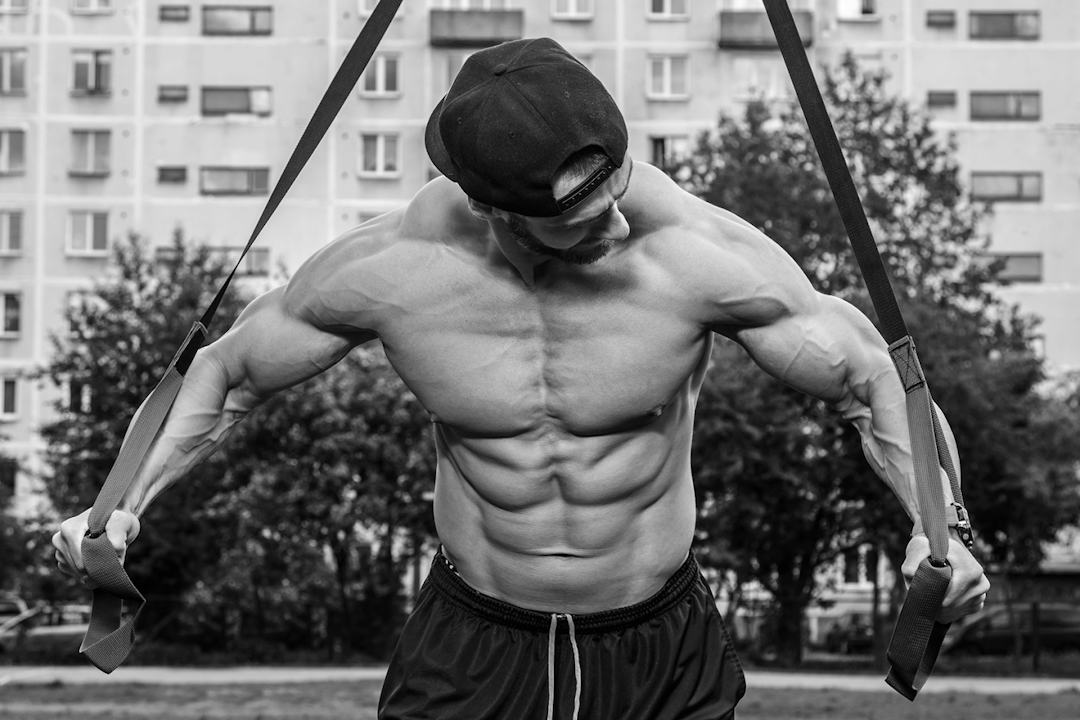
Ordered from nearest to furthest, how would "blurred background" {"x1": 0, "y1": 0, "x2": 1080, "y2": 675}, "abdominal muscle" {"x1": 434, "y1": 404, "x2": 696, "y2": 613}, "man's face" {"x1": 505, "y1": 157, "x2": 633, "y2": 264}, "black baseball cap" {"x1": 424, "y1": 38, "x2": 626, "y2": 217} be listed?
"black baseball cap" {"x1": 424, "y1": 38, "x2": 626, "y2": 217}
"man's face" {"x1": 505, "y1": 157, "x2": 633, "y2": 264}
"abdominal muscle" {"x1": 434, "y1": 404, "x2": 696, "y2": 613}
"blurred background" {"x1": 0, "y1": 0, "x2": 1080, "y2": 675}

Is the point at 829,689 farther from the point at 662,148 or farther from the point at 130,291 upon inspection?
the point at 662,148

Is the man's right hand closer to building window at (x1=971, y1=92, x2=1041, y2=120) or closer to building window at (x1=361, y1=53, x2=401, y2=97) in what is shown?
building window at (x1=361, y1=53, x2=401, y2=97)

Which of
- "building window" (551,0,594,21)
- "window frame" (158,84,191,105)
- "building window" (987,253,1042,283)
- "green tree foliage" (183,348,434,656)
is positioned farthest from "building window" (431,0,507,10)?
"green tree foliage" (183,348,434,656)

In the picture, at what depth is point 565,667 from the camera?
4039mm

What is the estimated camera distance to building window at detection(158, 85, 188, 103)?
1833 inches

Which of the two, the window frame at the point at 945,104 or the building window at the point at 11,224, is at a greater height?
the window frame at the point at 945,104

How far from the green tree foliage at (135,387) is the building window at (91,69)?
19739mm

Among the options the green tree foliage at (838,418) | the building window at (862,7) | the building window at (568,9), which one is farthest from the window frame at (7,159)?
the green tree foliage at (838,418)

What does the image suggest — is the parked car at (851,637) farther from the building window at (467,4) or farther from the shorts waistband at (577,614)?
the building window at (467,4)

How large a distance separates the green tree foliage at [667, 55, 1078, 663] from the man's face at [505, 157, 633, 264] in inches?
A: 744

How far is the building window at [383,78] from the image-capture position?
46.5 m

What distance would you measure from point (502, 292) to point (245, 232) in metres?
42.9

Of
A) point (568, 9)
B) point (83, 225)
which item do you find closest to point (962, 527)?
point (568, 9)

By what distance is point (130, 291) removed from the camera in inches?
1097
